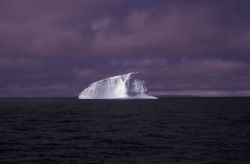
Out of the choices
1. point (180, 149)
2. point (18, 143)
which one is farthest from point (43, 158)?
point (180, 149)

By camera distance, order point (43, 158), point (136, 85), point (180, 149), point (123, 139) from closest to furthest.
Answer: point (43, 158) → point (180, 149) → point (123, 139) → point (136, 85)

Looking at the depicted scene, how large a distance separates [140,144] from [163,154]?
178 inches

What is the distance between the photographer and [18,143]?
92.8ft

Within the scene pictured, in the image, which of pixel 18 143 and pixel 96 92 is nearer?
pixel 18 143

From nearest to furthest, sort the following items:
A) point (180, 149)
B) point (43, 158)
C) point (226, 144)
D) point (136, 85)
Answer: point (43, 158) → point (180, 149) → point (226, 144) → point (136, 85)

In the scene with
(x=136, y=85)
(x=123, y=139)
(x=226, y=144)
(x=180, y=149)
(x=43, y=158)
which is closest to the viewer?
(x=43, y=158)

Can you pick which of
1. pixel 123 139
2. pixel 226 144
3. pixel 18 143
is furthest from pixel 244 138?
pixel 18 143

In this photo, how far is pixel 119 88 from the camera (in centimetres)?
15525

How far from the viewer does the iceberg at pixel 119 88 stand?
15050 centimetres

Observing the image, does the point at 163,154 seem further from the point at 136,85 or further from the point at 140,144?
the point at 136,85

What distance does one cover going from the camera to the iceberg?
150500 millimetres

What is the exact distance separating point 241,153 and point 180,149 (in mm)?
4085

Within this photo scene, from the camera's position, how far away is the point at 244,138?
102 feet

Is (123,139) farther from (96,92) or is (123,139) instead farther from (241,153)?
(96,92)
